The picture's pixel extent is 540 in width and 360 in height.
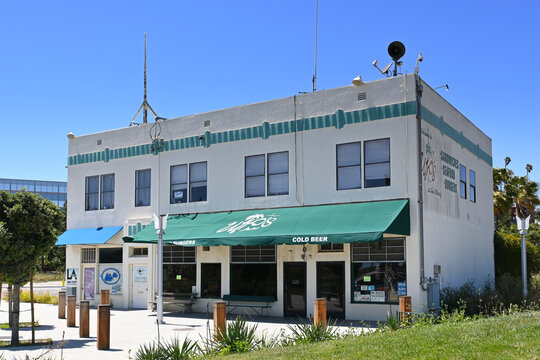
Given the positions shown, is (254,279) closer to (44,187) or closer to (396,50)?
(396,50)

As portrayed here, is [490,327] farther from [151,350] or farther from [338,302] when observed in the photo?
[338,302]

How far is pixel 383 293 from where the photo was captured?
18875mm

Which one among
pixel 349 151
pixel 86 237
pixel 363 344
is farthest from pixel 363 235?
pixel 86 237

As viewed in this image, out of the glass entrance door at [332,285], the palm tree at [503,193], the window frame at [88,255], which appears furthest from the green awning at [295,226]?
the palm tree at [503,193]

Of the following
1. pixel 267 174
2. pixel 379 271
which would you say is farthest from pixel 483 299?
pixel 267 174

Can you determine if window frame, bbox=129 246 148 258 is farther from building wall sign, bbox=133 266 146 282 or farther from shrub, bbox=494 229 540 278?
shrub, bbox=494 229 540 278

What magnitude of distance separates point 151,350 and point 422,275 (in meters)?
10.1

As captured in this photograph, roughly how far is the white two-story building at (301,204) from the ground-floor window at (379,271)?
3 cm

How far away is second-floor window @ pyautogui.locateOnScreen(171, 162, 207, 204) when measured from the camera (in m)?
23.5

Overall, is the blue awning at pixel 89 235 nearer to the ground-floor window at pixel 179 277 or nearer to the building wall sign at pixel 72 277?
the building wall sign at pixel 72 277

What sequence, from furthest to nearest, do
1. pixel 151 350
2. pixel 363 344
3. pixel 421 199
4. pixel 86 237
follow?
pixel 86 237 → pixel 421 199 → pixel 151 350 → pixel 363 344

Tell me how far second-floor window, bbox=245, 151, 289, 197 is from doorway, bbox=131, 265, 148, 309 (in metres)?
6.23

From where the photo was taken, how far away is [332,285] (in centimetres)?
1997

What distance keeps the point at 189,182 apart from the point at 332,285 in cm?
734
